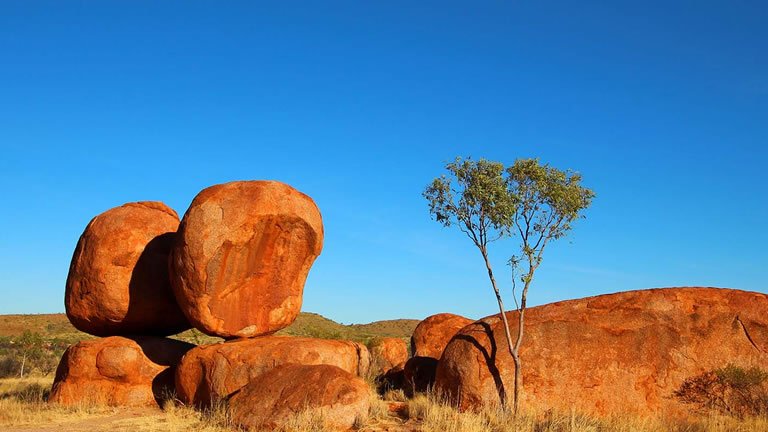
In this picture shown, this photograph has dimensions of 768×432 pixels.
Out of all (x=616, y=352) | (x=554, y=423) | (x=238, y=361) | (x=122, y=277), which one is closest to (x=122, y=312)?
A: (x=122, y=277)

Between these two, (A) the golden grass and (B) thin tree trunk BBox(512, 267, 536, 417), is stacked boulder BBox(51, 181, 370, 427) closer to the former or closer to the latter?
(A) the golden grass

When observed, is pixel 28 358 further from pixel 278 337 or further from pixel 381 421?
pixel 381 421

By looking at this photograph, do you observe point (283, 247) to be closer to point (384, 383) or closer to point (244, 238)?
point (244, 238)

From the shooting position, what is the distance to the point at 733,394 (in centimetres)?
1394

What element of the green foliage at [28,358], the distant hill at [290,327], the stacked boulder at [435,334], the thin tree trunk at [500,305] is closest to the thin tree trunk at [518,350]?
the thin tree trunk at [500,305]

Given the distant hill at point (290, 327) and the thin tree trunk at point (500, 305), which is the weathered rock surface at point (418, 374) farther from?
the distant hill at point (290, 327)

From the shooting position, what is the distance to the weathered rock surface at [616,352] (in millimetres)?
14383

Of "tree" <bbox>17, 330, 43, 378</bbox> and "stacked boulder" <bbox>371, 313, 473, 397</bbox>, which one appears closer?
"stacked boulder" <bbox>371, 313, 473, 397</bbox>

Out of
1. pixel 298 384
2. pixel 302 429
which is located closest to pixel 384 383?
pixel 298 384

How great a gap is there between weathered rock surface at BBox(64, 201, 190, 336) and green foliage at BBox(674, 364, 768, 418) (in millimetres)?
13509

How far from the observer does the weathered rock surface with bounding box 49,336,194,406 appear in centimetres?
1734

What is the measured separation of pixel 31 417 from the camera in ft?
51.3

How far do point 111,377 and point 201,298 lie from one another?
350 cm

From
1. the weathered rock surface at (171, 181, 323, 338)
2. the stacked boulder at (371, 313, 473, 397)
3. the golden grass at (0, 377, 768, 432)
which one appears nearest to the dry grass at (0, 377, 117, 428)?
the golden grass at (0, 377, 768, 432)
